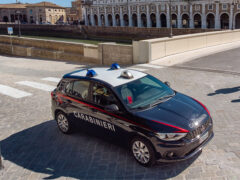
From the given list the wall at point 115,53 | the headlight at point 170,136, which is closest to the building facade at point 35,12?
the wall at point 115,53

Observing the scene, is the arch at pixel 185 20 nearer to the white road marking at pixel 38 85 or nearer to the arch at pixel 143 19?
the arch at pixel 143 19

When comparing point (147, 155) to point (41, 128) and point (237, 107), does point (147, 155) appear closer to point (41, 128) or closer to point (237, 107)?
point (41, 128)

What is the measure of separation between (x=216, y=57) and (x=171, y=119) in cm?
1371

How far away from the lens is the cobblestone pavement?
532 cm

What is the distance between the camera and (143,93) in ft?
19.9

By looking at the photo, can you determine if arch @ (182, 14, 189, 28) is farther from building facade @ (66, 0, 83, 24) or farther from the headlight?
the headlight

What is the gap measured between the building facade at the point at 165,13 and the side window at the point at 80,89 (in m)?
51.8

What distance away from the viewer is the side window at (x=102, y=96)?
5.89 meters

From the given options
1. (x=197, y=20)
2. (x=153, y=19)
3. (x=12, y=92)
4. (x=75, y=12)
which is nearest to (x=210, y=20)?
(x=197, y=20)

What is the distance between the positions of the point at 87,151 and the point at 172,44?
1342cm

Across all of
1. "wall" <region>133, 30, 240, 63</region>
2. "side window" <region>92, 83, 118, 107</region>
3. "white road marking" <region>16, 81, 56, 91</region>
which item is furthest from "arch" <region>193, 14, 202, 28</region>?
"side window" <region>92, 83, 118, 107</region>

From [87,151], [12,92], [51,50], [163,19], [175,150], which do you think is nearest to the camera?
[175,150]

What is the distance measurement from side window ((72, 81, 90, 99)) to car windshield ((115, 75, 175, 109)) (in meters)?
0.83

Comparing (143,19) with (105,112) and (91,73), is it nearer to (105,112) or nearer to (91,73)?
(91,73)
